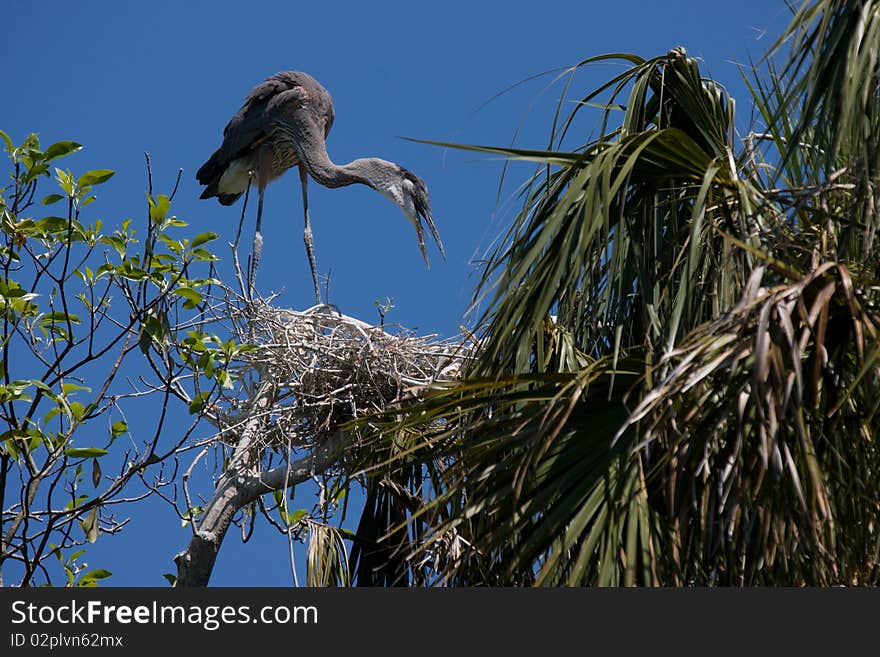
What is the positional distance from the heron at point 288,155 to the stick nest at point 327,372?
3.09 meters

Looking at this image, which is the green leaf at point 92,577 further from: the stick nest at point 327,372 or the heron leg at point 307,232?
the heron leg at point 307,232

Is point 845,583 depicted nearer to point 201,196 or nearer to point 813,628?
point 813,628

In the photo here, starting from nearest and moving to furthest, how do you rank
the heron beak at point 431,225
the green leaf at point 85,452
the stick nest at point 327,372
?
the green leaf at point 85,452 < the stick nest at point 327,372 < the heron beak at point 431,225

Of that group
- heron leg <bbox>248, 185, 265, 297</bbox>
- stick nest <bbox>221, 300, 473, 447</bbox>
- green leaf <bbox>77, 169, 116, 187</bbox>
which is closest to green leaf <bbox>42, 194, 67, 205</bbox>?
green leaf <bbox>77, 169, 116, 187</bbox>

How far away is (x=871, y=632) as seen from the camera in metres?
2.69

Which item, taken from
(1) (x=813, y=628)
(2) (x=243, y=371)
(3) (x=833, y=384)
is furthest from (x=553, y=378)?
(2) (x=243, y=371)

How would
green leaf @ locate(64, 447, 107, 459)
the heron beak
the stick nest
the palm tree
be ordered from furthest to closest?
the heron beak, the stick nest, green leaf @ locate(64, 447, 107, 459), the palm tree

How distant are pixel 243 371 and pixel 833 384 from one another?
9.93 ft

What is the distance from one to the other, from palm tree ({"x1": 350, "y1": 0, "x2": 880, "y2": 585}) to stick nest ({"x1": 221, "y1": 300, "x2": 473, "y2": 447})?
1.60 m

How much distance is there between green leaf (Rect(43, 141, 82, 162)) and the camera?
453cm

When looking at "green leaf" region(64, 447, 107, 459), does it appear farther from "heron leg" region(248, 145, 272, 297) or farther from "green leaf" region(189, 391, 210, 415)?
"heron leg" region(248, 145, 272, 297)

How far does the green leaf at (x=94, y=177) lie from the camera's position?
15.3 ft

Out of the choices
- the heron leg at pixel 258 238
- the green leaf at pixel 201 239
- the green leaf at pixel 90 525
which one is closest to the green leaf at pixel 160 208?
the green leaf at pixel 201 239

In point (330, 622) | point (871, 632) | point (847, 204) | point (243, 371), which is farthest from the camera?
point (243, 371)
